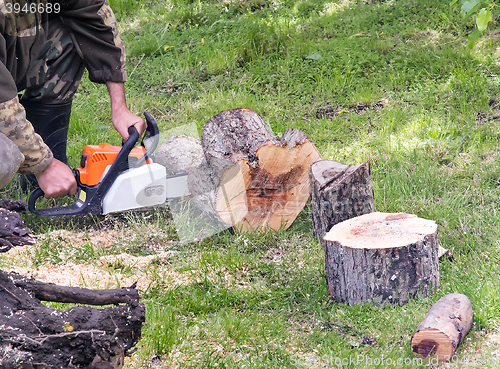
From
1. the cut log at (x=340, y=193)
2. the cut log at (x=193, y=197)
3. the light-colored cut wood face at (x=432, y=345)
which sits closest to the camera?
the light-colored cut wood face at (x=432, y=345)

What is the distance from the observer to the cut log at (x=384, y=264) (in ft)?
8.44

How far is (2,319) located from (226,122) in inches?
88.7

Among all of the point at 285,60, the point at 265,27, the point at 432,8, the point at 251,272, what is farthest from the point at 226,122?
the point at 432,8

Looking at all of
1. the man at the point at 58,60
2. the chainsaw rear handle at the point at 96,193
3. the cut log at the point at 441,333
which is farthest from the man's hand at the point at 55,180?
the cut log at the point at 441,333

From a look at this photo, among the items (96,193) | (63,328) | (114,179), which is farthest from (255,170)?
(63,328)

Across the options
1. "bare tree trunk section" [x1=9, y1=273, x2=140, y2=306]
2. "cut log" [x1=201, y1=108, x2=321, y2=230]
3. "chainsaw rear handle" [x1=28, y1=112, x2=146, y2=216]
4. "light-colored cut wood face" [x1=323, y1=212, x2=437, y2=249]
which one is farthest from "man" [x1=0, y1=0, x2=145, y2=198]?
"light-colored cut wood face" [x1=323, y1=212, x2=437, y2=249]

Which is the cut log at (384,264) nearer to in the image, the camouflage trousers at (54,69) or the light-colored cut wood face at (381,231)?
the light-colored cut wood face at (381,231)

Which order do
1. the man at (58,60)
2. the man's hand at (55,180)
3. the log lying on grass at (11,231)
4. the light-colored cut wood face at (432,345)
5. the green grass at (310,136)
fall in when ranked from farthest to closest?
the man at (58,60), the man's hand at (55,180), the green grass at (310,136), the light-colored cut wood face at (432,345), the log lying on grass at (11,231)

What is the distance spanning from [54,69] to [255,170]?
5.63 feet

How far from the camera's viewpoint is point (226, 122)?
3.54m

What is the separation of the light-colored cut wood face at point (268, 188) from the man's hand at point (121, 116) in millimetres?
687

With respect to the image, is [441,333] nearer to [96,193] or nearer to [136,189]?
[136,189]

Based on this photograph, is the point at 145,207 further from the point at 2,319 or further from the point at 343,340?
the point at 2,319

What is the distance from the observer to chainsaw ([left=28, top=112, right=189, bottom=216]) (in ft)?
10.8
